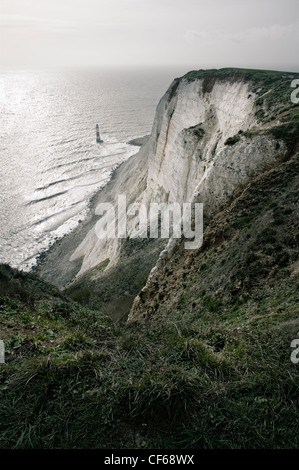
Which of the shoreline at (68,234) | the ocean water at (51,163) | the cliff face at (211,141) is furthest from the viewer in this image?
the ocean water at (51,163)

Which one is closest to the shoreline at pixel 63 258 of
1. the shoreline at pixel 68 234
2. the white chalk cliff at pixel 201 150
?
the shoreline at pixel 68 234

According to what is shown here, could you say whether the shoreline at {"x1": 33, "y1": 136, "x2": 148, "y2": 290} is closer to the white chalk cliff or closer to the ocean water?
the ocean water

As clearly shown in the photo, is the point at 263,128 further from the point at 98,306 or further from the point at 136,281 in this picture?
the point at 98,306

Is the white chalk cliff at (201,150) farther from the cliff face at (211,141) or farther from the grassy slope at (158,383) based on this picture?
the grassy slope at (158,383)

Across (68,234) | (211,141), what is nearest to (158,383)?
→ (211,141)

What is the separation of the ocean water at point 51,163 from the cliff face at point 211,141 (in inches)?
339

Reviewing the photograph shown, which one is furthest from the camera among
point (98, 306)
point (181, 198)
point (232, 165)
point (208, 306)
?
point (181, 198)

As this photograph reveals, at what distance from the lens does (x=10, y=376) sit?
5336mm

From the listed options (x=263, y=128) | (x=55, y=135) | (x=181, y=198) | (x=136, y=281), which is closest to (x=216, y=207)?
(x=263, y=128)

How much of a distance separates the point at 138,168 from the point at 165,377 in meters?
47.4

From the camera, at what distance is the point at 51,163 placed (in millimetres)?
63719

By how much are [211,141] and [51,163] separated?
4728 centimetres

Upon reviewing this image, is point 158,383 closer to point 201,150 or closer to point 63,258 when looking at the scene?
point 201,150

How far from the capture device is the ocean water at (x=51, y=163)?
44938 millimetres
